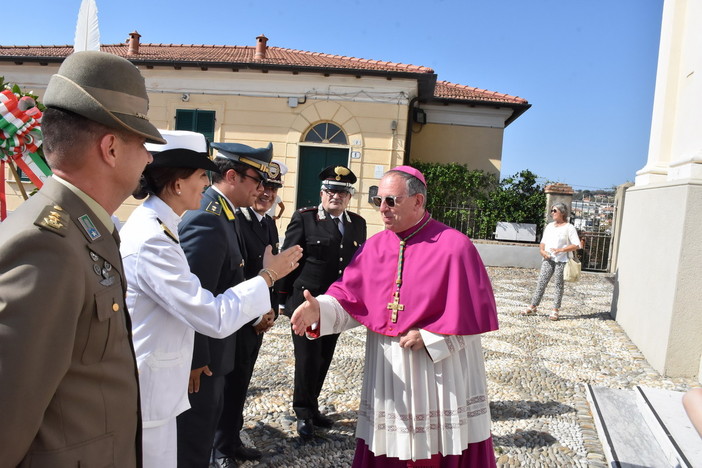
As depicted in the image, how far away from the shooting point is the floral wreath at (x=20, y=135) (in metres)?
3.35

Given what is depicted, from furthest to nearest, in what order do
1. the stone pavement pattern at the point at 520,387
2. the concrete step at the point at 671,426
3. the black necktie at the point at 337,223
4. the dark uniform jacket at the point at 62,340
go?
the black necktie at the point at 337,223 < the stone pavement pattern at the point at 520,387 < the concrete step at the point at 671,426 < the dark uniform jacket at the point at 62,340

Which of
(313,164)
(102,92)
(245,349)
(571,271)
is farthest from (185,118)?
(102,92)

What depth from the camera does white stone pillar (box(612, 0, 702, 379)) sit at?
5.11 metres

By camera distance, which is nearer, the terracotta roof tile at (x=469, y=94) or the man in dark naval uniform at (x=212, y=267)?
the man in dark naval uniform at (x=212, y=267)

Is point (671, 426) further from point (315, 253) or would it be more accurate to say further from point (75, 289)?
point (75, 289)

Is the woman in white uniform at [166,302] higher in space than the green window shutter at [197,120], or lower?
lower

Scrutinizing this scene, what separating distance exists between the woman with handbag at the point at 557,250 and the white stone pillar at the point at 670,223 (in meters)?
0.82

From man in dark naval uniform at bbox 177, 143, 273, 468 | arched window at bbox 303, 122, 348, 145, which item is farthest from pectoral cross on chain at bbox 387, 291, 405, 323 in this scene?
arched window at bbox 303, 122, 348, 145

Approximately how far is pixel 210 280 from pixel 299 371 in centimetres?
158

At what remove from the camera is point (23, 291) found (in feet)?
3.34

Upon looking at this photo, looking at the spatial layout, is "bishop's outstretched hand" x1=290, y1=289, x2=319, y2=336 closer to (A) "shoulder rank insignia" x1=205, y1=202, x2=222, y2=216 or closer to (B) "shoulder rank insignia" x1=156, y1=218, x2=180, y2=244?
(A) "shoulder rank insignia" x1=205, y1=202, x2=222, y2=216

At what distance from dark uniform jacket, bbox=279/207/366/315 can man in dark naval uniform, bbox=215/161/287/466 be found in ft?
2.33

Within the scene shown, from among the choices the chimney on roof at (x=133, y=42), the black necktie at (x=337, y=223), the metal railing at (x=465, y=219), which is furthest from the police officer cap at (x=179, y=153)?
the chimney on roof at (x=133, y=42)

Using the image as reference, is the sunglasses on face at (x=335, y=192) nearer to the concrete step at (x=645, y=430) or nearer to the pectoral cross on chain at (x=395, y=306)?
the pectoral cross on chain at (x=395, y=306)
